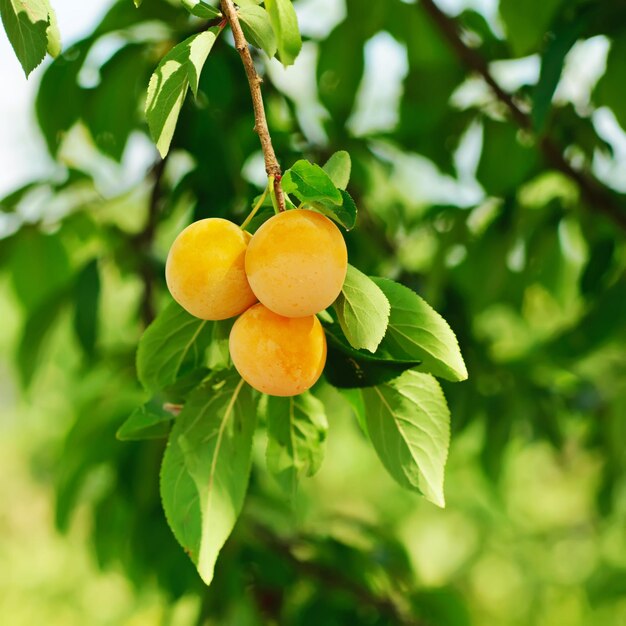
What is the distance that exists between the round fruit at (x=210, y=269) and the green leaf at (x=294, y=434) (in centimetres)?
14

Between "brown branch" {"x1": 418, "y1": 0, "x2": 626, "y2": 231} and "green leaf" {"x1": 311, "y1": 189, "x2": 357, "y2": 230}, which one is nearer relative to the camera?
"green leaf" {"x1": 311, "y1": 189, "x2": 357, "y2": 230}

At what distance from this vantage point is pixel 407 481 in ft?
1.64

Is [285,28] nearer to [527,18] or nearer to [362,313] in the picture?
[362,313]

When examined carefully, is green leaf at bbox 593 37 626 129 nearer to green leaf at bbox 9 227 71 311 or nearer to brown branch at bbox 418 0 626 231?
brown branch at bbox 418 0 626 231

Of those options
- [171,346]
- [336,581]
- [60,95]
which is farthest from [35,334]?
[171,346]

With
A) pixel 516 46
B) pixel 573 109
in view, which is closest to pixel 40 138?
pixel 516 46

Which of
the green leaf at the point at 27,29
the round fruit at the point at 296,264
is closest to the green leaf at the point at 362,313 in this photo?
the round fruit at the point at 296,264

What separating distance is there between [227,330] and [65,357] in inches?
109

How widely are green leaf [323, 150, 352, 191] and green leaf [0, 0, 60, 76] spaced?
7.8 inches

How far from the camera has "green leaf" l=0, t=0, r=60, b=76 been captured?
493 mm

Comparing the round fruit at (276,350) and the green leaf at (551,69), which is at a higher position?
the round fruit at (276,350)

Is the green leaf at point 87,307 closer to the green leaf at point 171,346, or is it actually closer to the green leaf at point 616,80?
the green leaf at point 171,346

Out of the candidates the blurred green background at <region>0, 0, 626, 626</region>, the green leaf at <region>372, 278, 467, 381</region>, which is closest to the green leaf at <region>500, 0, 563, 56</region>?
the blurred green background at <region>0, 0, 626, 626</region>

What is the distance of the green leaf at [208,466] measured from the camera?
0.49 metres
